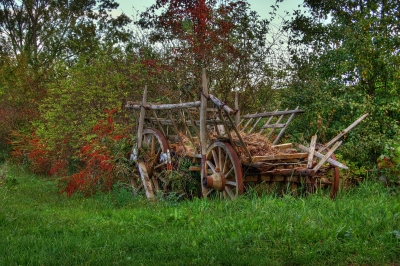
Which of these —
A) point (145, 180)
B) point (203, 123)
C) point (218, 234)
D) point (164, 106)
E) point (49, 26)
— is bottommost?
point (218, 234)

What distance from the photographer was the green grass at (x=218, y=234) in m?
4.68

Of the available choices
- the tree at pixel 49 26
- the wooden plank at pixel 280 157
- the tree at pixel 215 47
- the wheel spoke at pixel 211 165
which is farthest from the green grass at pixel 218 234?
the tree at pixel 49 26

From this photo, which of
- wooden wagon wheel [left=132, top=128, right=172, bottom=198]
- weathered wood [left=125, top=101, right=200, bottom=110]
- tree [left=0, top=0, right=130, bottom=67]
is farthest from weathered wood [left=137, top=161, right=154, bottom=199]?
tree [left=0, top=0, right=130, bottom=67]

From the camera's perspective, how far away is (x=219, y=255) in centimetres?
461

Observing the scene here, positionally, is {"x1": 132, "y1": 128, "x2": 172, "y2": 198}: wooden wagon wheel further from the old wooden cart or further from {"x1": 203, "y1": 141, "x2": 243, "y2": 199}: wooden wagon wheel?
{"x1": 203, "y1": 141, "x2": 243, "y2": 199}: wooden wagon wheel

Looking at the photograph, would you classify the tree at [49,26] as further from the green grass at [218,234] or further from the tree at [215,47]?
the green grass at [218,234]

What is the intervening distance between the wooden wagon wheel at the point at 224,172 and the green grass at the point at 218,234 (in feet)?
1.06

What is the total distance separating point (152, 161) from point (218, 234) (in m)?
4.64

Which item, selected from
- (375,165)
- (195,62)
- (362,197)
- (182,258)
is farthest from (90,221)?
(195,62)

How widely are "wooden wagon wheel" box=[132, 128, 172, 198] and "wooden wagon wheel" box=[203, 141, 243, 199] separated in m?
1.52

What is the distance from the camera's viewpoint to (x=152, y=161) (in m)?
9.67

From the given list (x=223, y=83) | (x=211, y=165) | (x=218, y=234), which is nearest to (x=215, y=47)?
(x=223, y=83)

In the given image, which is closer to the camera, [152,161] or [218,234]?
[218,234]

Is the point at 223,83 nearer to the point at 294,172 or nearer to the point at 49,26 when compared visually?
the point at 294,172
